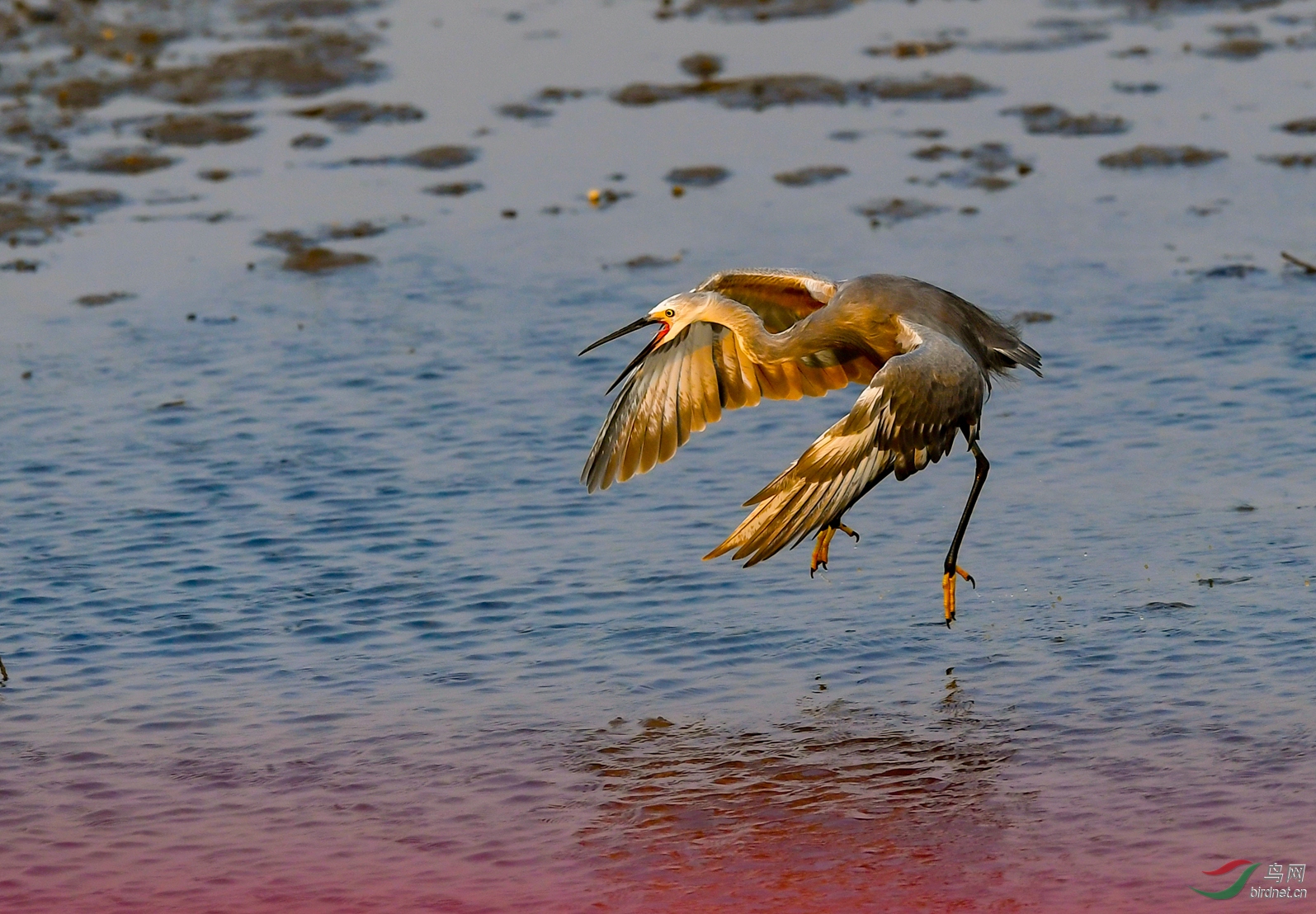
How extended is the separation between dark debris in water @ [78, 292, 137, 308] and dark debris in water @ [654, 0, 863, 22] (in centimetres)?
1278

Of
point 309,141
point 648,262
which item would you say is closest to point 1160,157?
point 648,262

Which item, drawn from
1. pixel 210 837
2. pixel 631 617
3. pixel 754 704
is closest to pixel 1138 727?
pixel 754 704

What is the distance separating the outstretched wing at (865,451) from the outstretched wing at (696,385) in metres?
1.63

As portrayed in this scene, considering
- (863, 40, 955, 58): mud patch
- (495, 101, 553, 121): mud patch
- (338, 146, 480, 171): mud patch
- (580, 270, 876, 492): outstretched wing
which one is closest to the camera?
(580, 270, 876, 492): outstretched wing

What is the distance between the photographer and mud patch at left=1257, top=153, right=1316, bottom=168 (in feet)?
68.7

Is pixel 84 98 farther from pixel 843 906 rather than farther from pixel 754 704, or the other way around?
pixel 843 906

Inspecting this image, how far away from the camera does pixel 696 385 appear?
11.1 meters

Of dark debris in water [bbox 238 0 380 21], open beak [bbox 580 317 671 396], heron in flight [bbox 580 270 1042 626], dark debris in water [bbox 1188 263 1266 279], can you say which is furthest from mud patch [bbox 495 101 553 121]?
open beak [bbox 580 317 671 396]

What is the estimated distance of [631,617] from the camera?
38.4 feet

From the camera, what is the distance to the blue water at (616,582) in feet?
30.2

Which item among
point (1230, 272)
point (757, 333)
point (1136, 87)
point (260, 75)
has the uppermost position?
point (757, 333)

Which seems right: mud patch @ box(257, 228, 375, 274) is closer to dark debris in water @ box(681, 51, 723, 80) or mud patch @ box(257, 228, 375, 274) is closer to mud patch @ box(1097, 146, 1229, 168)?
dark debris in water @ box(681, 51, 723, 80)

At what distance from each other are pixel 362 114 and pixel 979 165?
798cm

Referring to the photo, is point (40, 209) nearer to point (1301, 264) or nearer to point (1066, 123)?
point (1066, 123)
